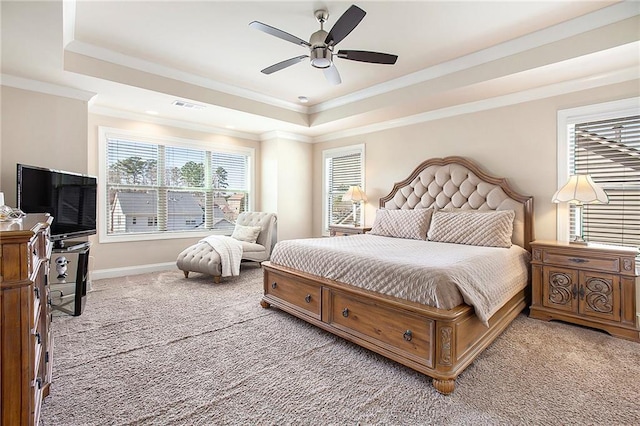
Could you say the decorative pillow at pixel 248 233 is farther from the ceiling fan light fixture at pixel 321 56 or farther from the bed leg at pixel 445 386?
the bed leg at pixel 445 386

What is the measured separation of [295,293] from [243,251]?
2.23m

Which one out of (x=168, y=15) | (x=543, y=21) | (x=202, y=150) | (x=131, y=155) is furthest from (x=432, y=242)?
(x=131, y=155)

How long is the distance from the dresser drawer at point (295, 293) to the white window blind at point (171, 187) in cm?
286

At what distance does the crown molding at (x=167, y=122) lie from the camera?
15.3ft

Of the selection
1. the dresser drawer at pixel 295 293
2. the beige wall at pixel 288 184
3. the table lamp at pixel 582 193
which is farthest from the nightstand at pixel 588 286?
the beige wall at pixel 288 184

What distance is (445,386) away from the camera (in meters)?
1.97

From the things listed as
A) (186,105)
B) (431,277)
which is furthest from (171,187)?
(431,277)

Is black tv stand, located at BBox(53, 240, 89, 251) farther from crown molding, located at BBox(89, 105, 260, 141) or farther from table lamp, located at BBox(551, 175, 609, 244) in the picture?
table lamp, located at BBox(551, 175, 609, 244)

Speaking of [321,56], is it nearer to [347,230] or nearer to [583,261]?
[347,230]

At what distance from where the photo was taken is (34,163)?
3678 millimetres

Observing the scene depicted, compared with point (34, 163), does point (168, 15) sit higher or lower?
higher

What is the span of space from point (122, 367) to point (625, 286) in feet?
13.6

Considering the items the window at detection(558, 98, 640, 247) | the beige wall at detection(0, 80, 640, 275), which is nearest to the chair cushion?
the beige wall at detection(0, 80, 640, 275)

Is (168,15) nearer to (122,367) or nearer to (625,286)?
(122,367)
